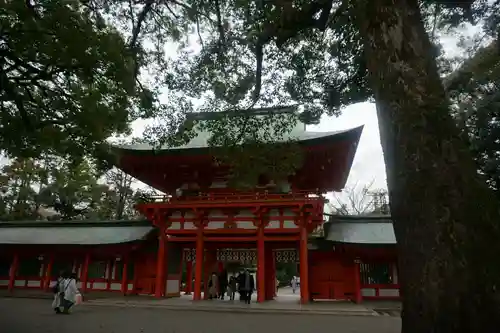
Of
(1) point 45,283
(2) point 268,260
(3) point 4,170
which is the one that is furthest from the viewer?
(3) point 4,170

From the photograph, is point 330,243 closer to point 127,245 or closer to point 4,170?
point 127,245

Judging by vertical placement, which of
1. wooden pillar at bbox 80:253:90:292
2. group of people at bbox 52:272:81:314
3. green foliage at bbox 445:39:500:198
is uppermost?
green foliage at bbox 445:39:500:198

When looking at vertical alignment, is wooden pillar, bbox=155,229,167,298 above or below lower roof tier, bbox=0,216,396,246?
below

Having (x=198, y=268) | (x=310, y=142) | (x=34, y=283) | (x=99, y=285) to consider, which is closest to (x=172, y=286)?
(x=198, y=268)

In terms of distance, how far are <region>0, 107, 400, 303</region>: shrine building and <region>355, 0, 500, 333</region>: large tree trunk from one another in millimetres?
9384

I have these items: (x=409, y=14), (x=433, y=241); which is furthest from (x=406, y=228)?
(x=409, y=14)

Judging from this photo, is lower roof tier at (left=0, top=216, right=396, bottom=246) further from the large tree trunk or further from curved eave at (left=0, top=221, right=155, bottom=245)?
the large tree trunk

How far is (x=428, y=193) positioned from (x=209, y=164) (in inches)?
528

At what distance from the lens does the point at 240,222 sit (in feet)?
49.7

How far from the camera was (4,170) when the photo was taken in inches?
1234

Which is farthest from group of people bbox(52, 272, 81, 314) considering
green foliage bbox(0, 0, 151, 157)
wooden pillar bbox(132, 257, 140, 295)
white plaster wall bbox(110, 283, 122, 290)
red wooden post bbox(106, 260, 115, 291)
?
red wooden post bbox(106, 260, 115, 291)

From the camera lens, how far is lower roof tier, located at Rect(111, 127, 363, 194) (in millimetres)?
14117

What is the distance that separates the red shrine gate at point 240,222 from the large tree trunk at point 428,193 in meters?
10.9

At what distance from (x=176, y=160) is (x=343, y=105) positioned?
862 cm
